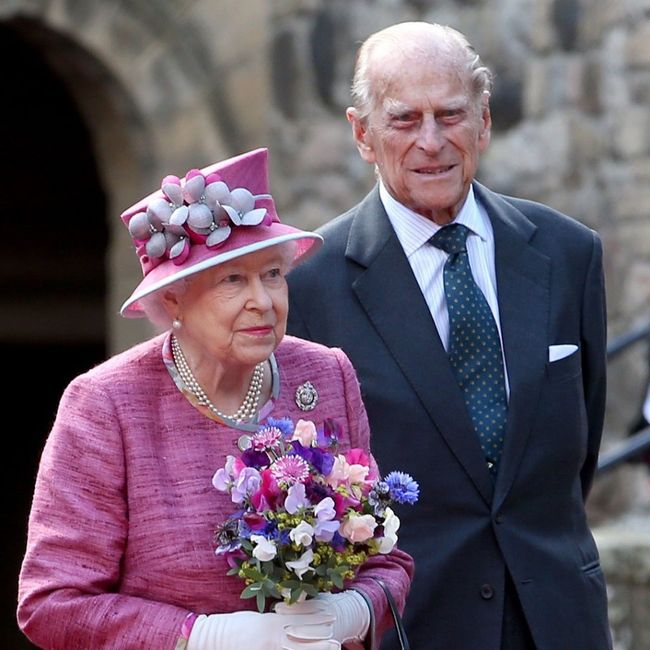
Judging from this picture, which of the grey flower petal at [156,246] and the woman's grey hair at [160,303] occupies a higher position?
the grey flower petal at [156,246]

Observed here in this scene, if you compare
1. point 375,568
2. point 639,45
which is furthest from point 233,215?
point 639,45

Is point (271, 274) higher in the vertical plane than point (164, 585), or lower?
higher

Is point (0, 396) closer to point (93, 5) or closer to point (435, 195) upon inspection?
point (93, 5)

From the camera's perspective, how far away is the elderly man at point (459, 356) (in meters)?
3.63

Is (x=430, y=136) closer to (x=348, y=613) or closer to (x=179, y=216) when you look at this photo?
(x=179, y=216)

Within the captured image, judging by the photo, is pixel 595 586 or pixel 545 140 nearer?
pixel 595 586

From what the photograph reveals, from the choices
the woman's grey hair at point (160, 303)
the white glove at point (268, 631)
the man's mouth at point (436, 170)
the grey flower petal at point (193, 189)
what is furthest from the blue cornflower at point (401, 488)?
the man's mouth at point (436, 170)

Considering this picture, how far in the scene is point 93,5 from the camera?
6.56 meters

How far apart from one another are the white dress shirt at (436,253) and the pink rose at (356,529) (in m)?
0.92

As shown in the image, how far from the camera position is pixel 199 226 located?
2.94 metres

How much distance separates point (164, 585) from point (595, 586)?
1183mm

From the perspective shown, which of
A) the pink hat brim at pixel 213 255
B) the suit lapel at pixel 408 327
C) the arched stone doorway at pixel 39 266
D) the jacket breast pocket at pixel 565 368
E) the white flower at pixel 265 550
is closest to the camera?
the white flower at pixel 265 550

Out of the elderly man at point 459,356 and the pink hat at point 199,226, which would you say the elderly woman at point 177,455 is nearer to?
the pink hat at point 199,226

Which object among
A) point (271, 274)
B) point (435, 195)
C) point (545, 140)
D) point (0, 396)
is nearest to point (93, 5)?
point (545, 140)
